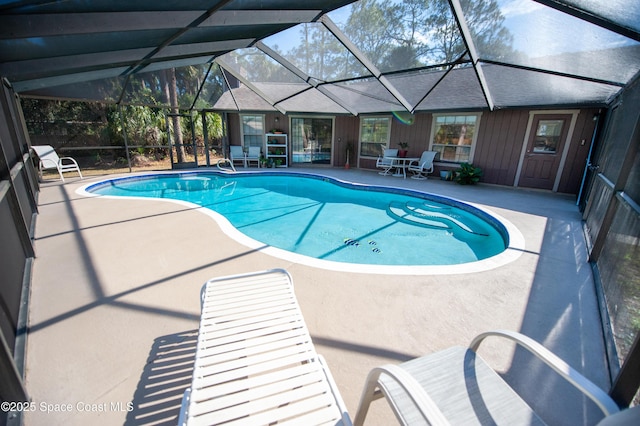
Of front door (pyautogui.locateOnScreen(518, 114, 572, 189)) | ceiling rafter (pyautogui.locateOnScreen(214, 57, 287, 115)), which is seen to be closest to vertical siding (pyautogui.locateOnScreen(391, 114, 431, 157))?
front door (pyautogui.locateOnScreen(518, 114, 572, 189))

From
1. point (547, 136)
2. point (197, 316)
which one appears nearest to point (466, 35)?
point (547, 136)

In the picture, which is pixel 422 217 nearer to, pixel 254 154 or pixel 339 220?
pixel 339 220

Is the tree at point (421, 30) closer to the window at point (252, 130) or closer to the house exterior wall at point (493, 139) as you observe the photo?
the house exterior wall at point (493, 139)

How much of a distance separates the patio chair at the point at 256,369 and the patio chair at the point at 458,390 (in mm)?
246

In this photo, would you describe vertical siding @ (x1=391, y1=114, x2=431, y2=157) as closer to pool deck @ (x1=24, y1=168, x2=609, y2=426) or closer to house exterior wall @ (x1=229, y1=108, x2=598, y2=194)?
house exterior wall @ (x1=229, y1=108, x2=598, y2=194)

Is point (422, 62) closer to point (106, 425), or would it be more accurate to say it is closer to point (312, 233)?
point (312, 233)

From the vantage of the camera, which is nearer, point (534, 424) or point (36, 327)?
point (534, 424)

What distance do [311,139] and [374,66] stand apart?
5.98 meters

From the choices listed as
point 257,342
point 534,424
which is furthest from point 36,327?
point 534,424

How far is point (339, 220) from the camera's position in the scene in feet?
20.9

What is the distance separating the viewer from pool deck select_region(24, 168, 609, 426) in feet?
5.41

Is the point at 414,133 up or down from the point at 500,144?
up

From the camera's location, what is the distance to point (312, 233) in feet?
18.5

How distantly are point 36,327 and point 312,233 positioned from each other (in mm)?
4122
